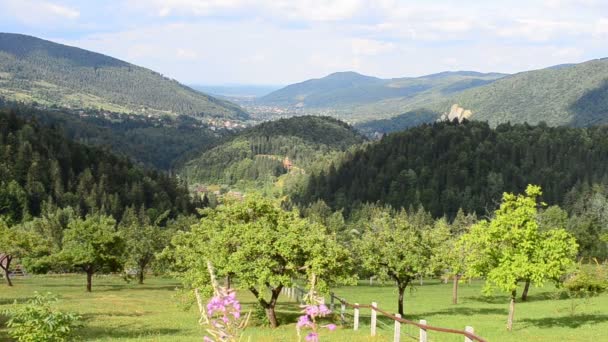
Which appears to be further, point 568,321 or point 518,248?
point 568,321

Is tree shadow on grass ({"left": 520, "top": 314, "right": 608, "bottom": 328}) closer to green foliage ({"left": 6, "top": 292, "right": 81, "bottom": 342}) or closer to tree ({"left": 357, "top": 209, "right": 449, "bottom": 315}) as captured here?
tree ({"left": 357, "top": 209, "right": 449, "bottom": 315})

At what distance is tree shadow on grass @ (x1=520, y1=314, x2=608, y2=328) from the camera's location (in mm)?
39981

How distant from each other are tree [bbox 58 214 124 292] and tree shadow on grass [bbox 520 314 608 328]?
4748 cm

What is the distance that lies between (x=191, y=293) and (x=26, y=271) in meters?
77.4

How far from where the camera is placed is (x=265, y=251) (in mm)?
34312

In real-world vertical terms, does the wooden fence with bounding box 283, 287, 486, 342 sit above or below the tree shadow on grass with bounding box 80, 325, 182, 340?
above

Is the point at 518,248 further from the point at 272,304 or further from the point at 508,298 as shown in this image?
the point at 508,298

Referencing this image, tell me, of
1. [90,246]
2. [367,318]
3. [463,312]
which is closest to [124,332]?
[367,318]

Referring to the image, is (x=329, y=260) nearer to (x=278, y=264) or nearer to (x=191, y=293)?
(x=278, y=264)

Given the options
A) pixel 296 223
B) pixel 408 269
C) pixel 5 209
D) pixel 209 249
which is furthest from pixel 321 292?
pixel 5 209

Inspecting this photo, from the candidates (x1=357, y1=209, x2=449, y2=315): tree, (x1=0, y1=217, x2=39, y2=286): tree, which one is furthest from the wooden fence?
(x1=0, y1=217, x2=39, y2=286): tree

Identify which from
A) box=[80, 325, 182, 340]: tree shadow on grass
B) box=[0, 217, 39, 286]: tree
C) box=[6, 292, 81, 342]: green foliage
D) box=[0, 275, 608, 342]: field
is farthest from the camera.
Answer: box=[0, 217, 39, 286]: tree

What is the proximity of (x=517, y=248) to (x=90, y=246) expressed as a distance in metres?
49.8

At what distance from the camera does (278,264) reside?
35062mm
